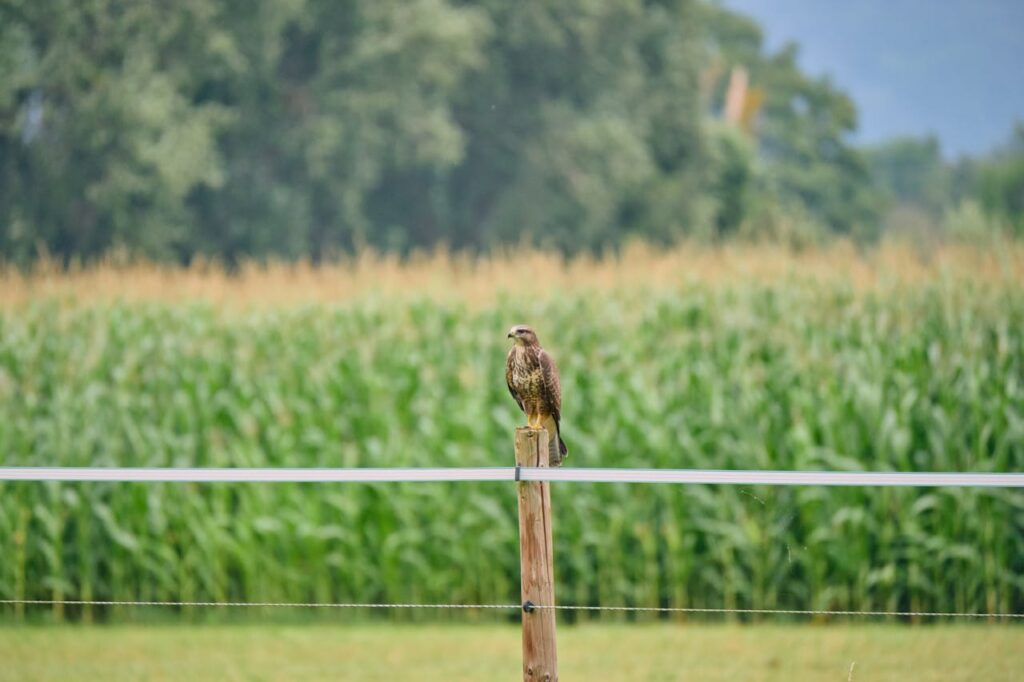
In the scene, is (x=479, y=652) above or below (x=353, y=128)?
below

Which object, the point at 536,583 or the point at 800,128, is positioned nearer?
the point at 536,583

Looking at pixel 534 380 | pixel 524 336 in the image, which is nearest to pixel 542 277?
pixel 524 336

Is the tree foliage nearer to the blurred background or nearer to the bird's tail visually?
the blurred background

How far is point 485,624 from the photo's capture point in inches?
392

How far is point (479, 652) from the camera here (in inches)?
358

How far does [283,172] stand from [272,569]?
85.5 feet

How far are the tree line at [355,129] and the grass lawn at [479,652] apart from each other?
73.8 ft

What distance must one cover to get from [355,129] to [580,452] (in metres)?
24.5

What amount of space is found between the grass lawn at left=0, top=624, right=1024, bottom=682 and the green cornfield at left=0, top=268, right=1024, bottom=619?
2.56 feet

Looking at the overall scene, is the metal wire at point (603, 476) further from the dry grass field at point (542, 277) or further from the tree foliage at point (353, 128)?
the tree foliage at point (353, 128)

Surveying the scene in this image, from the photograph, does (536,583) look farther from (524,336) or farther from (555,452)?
(524,336)

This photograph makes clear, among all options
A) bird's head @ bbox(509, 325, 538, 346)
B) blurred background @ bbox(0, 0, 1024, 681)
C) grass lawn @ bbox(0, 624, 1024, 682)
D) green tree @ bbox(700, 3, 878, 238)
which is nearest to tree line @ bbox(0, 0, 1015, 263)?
green tree @ bbox(700, 3, 878, 238)

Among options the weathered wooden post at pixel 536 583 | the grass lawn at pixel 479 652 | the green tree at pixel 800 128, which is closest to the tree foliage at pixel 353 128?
the green tree at pixel 800 128

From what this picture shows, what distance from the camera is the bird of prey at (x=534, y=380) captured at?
5.47 m
